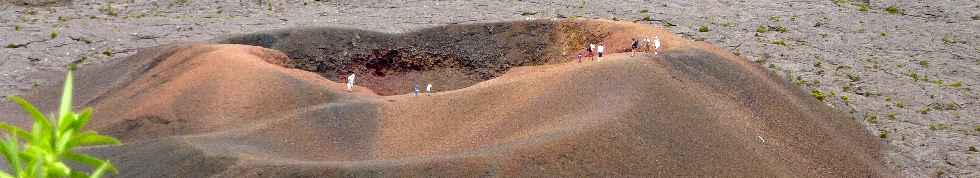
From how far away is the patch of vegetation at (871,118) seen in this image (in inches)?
437

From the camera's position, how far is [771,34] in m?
16.4

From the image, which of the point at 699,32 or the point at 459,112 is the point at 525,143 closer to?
the point at 459,112

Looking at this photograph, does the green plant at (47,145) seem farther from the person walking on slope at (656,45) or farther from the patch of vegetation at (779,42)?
the patch of vegetation at (779,42)

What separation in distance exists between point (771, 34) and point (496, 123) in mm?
9498

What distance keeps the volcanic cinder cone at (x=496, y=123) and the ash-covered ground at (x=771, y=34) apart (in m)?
0.95

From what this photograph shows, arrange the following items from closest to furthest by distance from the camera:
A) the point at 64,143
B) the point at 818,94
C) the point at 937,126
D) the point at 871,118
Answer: the point at 64,143 → the point at 937,126 → the point at 871,118 → the point at 818,94

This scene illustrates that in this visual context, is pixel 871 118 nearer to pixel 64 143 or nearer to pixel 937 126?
pixel 937 126

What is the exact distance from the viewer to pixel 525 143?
25.9 feet

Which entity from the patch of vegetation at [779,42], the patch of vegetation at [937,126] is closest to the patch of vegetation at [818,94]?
the patch of vegetation at [937,126]

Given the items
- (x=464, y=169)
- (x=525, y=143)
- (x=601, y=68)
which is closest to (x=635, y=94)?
(x=601, y=68)

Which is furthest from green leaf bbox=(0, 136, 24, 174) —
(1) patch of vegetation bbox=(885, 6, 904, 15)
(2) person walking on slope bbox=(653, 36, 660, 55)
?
(1) patch of vegetation bbox=(885, 6, 904, 15)

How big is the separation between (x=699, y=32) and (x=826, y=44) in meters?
2.41

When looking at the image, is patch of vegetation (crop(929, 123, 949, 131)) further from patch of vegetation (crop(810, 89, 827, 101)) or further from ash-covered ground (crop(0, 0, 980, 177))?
patch of vegetation (crop(810, 89, 827, 101))

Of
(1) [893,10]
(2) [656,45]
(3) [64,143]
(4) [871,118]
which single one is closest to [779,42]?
(4) [871,118]
